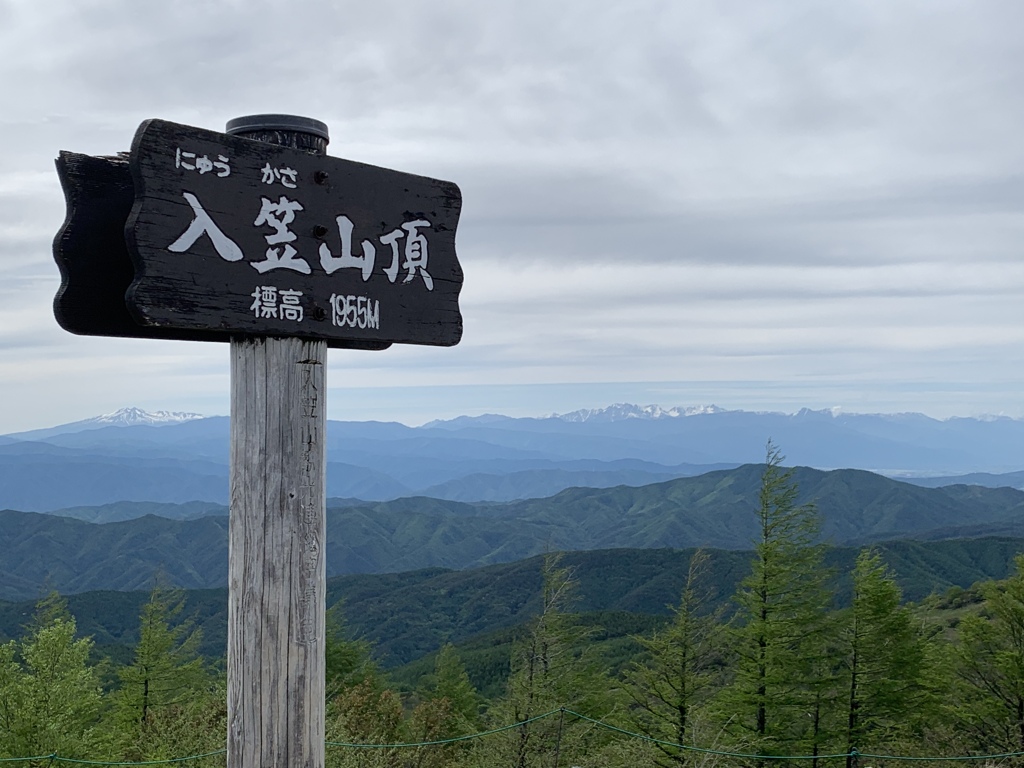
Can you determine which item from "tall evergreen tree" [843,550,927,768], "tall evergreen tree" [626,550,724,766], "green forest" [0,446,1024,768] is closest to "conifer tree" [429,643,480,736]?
"green forest" [0,446,1024,768]

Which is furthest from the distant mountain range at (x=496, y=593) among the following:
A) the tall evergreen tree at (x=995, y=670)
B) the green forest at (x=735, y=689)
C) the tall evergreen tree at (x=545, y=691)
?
the tall evergreen tree at (x=995, y=670)

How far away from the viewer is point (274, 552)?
276cm

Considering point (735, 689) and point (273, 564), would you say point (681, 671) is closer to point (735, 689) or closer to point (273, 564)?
point (735, 689)

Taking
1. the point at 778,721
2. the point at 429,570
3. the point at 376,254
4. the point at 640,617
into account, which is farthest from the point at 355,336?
the point at 429,570

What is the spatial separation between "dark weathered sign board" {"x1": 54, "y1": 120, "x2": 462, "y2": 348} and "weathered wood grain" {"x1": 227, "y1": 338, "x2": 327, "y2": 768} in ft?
0.59

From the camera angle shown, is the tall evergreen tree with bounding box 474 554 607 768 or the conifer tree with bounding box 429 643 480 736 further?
the conifer tree with bounding box 429 643 480 736

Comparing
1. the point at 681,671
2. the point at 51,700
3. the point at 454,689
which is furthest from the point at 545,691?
the point at 454,689

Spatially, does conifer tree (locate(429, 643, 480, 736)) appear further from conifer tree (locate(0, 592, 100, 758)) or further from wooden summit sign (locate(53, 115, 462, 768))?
wooden summit sign (locate(53, 115, 462, 768))

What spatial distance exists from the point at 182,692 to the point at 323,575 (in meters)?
35.8

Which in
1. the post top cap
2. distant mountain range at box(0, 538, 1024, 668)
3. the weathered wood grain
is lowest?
distant mountain range at box(0, 538, 1024, 668)

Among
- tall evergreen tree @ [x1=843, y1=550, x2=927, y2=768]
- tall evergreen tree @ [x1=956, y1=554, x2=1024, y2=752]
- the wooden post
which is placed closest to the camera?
the wooden post

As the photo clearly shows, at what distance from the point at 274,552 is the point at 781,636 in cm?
2709

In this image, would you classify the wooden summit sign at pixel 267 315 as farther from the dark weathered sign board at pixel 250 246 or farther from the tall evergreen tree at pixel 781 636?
the tall evergreen tree at pixel 781 636

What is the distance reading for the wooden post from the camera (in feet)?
8.89
